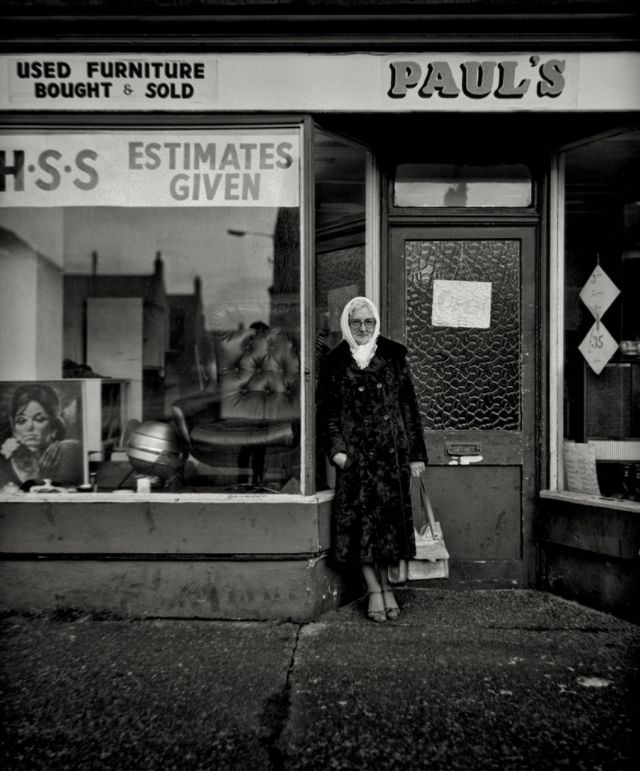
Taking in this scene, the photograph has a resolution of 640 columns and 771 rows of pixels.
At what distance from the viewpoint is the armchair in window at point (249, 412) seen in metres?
4.73

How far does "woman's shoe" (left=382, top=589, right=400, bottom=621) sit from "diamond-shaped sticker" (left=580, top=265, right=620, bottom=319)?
2.31 meters

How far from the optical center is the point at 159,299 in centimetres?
655

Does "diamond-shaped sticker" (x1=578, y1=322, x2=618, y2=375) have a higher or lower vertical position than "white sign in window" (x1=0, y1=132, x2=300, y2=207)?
lower

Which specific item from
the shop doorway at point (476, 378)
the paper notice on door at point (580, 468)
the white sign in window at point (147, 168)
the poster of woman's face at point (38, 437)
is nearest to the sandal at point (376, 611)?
the shop doorway at point (476, 378)

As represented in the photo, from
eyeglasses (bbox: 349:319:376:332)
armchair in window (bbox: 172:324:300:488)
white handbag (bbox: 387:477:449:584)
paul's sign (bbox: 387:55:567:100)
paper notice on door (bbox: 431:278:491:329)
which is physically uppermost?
paul's sign (bbox: 387:55:567:100)

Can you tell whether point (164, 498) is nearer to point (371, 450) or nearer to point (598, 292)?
point (371, 450)

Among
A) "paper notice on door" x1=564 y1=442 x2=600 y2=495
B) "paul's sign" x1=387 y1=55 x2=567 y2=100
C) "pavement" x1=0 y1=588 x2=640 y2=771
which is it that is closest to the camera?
"pavement" x1=0 y1=588 x2=640 y2=771

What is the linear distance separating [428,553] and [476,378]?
1250mm

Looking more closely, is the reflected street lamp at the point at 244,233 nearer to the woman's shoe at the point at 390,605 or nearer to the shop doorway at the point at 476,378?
the shop doorway at the point at 476,378

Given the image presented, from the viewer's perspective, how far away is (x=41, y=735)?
292 centimetres

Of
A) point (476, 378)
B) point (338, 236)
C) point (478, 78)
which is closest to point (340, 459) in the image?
point (476, 378)

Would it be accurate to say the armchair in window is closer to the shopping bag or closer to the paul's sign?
the shopping bag

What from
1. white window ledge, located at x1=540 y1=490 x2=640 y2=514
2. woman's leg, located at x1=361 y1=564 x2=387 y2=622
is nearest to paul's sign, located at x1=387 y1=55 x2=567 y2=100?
white window ledge, located at x1=540 y1=490 x2=640 y2=514

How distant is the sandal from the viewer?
166 inches
